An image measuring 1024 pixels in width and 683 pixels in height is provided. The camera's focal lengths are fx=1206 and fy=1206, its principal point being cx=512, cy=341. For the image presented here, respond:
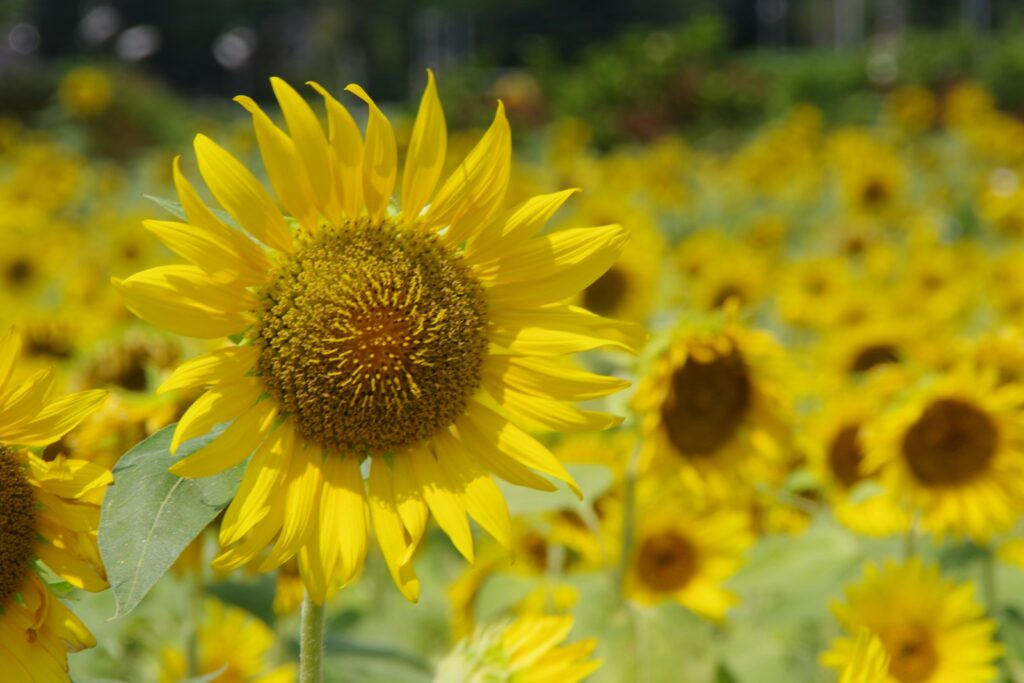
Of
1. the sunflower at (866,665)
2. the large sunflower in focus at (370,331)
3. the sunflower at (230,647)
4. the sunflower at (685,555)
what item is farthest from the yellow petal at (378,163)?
the sunflower at (685,555)

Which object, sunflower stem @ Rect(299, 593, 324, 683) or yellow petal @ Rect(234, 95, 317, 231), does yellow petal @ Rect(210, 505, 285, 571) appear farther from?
yellow petal @ Rect(234, 95, 317, 231)

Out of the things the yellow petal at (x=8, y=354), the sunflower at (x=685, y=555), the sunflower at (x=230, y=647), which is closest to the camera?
the yellow petal at (x=8, y=354)

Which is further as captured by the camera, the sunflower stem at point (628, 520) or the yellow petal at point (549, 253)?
the sunflower stem at point (628, 520)

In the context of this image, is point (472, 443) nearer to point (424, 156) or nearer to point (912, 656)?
point (424, 156)

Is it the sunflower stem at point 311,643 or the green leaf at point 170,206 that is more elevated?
the green leaf at point 170,206

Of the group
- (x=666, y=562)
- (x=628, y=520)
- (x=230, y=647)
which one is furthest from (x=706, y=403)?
(x=230, y=647)

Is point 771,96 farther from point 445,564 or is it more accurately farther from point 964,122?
point 445,564

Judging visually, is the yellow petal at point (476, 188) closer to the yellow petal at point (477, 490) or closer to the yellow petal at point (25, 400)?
the yellow petal at point (477, 490)

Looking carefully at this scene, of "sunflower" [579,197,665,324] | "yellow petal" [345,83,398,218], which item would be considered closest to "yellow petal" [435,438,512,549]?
"yellow petal" [345,83,398,218]
